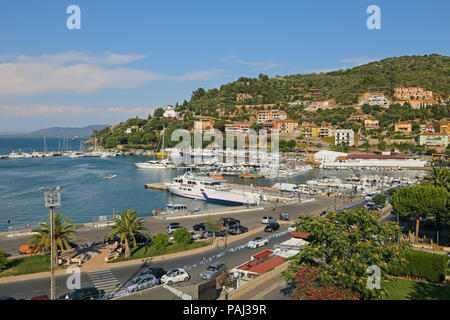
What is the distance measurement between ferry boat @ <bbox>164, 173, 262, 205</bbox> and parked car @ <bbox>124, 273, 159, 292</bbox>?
2096cm

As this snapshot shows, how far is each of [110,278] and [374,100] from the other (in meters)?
117

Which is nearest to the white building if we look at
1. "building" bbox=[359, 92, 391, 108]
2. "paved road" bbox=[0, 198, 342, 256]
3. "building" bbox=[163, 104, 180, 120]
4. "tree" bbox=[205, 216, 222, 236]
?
"building" bbox=[163, 104, 180, 120]

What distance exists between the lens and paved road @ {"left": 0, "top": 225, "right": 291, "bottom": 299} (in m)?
13.0

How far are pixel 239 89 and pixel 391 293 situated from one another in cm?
13913

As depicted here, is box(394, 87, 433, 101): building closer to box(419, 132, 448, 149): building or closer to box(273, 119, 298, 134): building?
box(419, 132, 448, 149): building

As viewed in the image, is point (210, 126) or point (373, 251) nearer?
point (373, 251)

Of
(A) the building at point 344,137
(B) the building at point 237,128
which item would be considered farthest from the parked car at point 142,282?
(B) the building at point 237,128

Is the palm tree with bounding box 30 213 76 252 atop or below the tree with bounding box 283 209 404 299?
below

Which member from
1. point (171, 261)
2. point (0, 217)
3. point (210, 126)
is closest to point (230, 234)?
point (171, 261)

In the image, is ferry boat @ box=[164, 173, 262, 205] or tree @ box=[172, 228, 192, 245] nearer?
tree @ box=[172, 228, 192, 245]

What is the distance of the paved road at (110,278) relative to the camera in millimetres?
12977

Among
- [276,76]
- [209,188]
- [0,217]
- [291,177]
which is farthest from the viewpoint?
[276,76]

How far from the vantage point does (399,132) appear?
89562 mm
